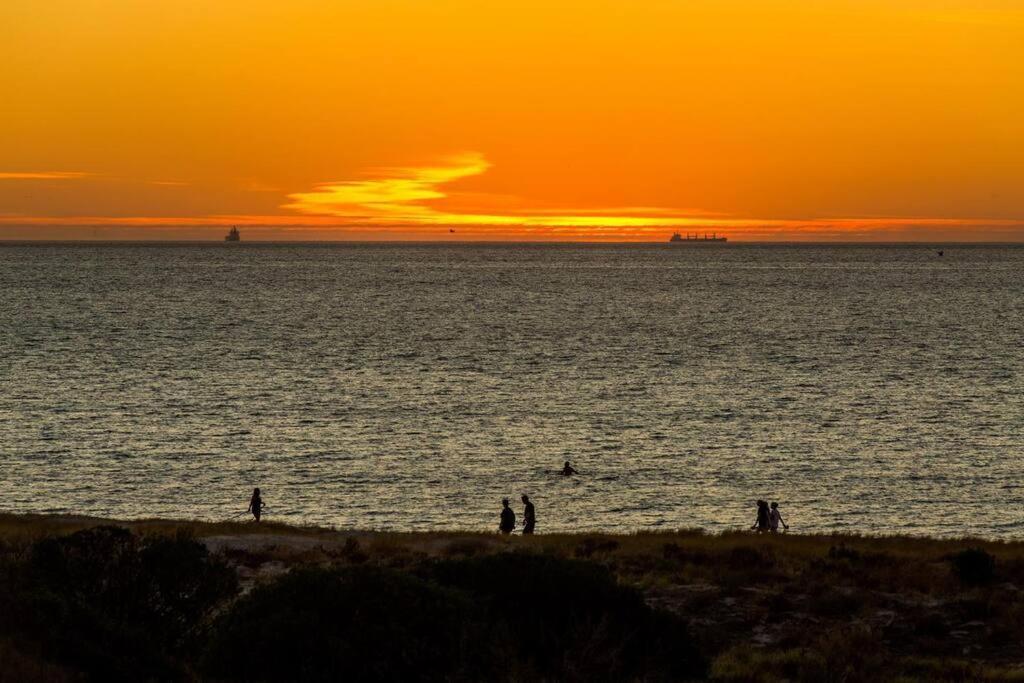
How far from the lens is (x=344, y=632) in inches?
572

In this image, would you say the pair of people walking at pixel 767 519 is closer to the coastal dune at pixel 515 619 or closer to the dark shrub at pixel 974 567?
the dark shrub at pixel 974 567

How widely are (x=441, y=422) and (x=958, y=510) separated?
2718cm

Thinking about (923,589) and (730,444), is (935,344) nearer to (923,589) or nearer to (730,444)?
(730,444)

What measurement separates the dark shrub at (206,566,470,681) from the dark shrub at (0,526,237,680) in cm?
88

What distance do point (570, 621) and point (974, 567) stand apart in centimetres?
1292

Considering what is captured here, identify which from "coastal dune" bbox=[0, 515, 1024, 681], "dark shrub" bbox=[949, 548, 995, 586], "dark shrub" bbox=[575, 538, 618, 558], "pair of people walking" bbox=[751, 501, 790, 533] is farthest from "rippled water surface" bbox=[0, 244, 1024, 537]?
"coastal dune" bbox=[0, 515, 1024, 681]

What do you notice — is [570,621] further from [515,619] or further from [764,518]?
[764,518]

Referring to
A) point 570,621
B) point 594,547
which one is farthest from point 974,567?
point 570,621

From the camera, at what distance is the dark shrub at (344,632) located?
14250 millimetres

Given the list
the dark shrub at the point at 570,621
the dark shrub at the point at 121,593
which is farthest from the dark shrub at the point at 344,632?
the dark shrub at the point at 121,593

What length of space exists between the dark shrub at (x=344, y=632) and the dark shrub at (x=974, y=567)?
14.1m

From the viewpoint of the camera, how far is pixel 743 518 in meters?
40.6

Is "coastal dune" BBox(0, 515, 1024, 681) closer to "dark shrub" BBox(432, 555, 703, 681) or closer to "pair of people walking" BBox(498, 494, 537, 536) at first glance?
"dark shrub" BBox(432, 555, 703, 681)

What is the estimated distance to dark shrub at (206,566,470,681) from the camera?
14250mm
